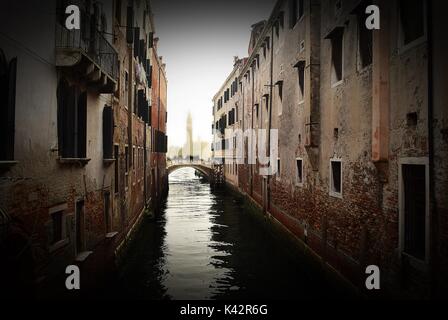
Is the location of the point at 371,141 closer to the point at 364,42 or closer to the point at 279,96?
the point at 364,42

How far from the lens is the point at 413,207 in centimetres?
573

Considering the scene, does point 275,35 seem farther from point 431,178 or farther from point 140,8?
point 431,178

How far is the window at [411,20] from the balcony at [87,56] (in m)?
5.44

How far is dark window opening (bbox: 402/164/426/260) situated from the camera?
5517 millimetres

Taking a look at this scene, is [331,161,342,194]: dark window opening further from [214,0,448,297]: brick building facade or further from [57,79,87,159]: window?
[57,79,87,159]: window

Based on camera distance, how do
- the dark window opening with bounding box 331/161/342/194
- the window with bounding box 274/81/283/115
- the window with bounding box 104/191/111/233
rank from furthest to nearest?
the window with bounding box 274/81/283/115, the window with bounding box 104/191/111/233, the dark window opening with bounding box 331/161/342/194

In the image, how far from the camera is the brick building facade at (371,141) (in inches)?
201

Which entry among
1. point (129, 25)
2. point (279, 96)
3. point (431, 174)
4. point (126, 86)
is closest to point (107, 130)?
point (126, 86)

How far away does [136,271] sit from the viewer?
35.9 ft

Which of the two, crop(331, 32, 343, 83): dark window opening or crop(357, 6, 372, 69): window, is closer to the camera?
crop(357, 6, 372, 69): window

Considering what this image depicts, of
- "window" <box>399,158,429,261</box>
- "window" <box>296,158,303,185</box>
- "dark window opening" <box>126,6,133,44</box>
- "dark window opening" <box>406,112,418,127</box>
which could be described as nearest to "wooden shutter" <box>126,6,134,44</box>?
"dark window opening" <box>126,6,133,44</box>

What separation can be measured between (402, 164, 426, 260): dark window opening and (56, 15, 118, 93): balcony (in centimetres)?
585

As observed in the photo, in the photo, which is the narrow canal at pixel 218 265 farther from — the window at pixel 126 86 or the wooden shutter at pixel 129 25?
the wooden shutter at pixel 129 25

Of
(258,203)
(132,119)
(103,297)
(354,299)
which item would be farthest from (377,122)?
(258,203)
